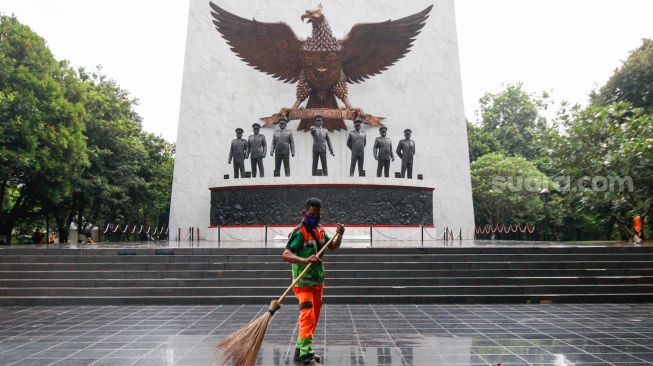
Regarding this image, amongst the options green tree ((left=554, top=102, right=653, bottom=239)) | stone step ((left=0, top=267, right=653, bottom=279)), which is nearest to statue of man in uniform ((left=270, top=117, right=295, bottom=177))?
stone step ((left=0, top=267, right=653, bottom=279))

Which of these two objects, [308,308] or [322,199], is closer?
[308,308]

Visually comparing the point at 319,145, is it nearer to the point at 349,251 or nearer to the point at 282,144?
the point at 282,144

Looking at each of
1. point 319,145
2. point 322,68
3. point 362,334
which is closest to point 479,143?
point 322,68

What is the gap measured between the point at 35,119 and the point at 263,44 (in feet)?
25.3

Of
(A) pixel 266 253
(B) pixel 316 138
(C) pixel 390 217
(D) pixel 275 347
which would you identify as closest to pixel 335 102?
(B) pixel 316 138

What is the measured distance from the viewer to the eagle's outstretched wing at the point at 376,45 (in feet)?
64.7

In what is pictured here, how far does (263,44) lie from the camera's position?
65.0 ft

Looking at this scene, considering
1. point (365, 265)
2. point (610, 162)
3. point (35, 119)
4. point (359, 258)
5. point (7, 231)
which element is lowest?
point (365, 265)

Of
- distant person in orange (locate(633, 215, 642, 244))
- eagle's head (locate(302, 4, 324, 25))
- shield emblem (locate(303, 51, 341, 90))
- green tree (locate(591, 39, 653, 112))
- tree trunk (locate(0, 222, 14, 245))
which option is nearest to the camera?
distant person in orange (locate(633, 215, 642, 244))

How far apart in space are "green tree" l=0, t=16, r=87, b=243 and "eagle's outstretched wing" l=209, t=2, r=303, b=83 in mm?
5705

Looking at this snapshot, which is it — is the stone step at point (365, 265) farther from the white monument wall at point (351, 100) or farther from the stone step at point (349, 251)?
the white monument wall at point (351, 100)

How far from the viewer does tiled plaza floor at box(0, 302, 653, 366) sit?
17.3 ft

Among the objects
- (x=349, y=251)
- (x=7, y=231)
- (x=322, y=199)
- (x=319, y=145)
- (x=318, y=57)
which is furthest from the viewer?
(x=7, y=231)

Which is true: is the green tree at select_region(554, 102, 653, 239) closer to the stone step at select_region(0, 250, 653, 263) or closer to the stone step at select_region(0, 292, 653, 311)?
the stone step at select_region(0, 250, 653, 263)
